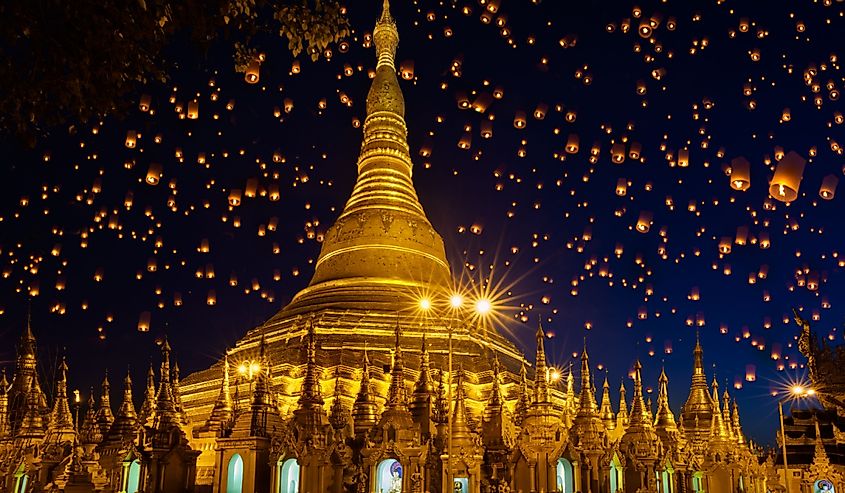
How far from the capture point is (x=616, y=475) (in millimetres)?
35500

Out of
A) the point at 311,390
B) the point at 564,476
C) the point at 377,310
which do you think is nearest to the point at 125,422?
the point at 311,390

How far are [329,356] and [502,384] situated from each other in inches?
384

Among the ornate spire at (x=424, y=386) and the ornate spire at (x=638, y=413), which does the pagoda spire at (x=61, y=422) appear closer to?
the ornate spire at (x=424, y=386)

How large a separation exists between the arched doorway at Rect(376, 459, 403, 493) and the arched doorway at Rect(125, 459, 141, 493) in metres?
11.0

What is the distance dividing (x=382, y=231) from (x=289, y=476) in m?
26.6

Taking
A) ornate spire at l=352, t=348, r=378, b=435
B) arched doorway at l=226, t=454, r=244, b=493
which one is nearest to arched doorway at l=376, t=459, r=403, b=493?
ornate spire at l=352, t=348, r=378, b=435

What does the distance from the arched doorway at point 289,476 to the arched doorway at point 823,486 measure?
30.9 metres

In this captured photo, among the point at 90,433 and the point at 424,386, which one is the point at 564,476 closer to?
the point at 424,386

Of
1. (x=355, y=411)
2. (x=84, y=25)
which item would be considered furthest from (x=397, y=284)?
(x=84, y=25)

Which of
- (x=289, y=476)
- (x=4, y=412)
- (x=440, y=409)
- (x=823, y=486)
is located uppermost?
(x=4, y=412)

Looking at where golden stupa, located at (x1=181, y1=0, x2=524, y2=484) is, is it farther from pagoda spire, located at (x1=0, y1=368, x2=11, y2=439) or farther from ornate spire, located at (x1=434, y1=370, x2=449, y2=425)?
pagoda spire, located at (x1=0, y1=368, x2=11, y2=439)

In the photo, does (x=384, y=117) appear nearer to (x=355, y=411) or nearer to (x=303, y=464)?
(x=355, y=411)

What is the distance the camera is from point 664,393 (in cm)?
4172

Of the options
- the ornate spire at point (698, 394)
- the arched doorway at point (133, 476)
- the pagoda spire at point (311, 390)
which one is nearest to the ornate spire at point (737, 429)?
the ornate spire at point (698, 394)
